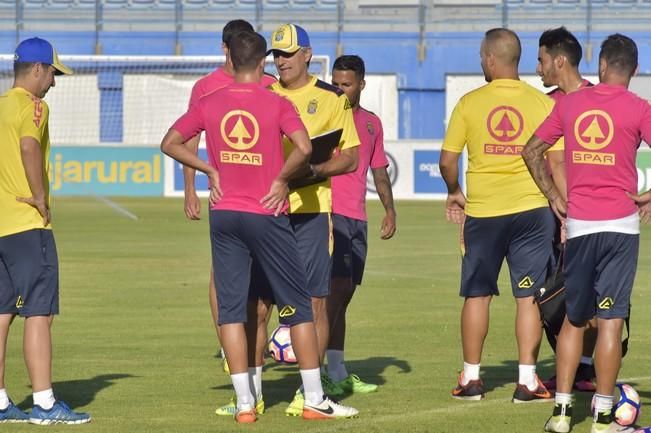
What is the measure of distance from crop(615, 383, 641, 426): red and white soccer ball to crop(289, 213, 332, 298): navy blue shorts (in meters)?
1.89

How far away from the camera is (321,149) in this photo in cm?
790

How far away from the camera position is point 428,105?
140 feet

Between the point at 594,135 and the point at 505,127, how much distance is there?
136 centimetres

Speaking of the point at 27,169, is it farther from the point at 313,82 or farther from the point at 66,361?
the point at 66,361

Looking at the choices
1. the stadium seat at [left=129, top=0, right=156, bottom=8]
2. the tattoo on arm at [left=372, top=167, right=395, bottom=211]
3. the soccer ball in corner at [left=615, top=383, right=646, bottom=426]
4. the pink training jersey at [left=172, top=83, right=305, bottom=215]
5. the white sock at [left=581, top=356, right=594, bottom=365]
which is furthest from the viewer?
the stadium seat at [left=129, top=0, right=156, bottom=8]

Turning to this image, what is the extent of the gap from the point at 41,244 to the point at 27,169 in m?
0.45

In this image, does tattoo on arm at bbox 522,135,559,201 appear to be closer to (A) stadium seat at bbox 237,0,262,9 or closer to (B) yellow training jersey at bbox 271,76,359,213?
(B) yellow training jersey at bbox 271,76,359,213

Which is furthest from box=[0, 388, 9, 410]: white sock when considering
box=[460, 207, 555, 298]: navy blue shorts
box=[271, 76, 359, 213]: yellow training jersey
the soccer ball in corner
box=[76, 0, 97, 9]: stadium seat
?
box=[76, 0, 97, 9]: stadium seat

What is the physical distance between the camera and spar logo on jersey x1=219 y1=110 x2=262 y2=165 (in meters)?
7.34

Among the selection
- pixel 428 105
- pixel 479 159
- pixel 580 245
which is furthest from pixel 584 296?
pixel 428 105

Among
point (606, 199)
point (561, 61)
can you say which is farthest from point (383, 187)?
point (606, 199)

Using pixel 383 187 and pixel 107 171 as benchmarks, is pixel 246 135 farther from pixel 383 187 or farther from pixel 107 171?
pixel 107 171

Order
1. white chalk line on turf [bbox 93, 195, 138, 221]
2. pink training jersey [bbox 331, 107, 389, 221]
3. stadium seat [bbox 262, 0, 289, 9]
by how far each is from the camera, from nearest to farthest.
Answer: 1. pink training jersey [bbox 331, 107, 389, 221]
2. white chalk line on turf [bbox 93, 195, 138, 221]
3. stadium seat [bbox 262, 0, 289, 9]

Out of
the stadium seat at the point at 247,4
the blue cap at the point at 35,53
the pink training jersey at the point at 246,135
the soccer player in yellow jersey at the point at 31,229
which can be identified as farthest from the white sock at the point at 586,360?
the stadium seat at the point at 247,4
